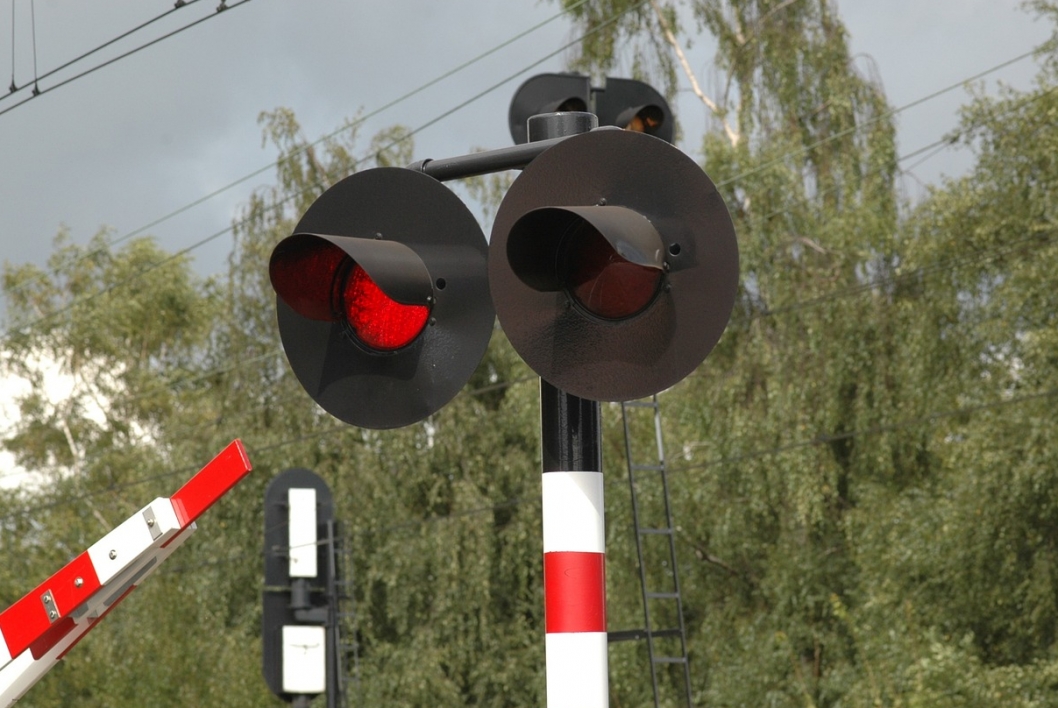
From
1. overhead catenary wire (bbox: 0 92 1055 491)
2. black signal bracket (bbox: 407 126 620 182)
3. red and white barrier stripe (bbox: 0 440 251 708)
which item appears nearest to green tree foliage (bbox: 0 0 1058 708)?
overhead catenary wire (bbox: 0 92 1055 491)

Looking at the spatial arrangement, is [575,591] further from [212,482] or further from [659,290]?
[212,482]

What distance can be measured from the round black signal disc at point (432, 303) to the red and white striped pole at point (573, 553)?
21 centimetres

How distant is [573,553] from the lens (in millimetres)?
2918

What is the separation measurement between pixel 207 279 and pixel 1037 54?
27.8 m

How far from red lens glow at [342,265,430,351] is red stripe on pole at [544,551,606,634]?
20.3 inches

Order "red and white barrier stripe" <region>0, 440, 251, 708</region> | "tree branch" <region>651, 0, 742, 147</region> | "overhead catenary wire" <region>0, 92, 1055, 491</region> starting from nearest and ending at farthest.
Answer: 1. "red and white barrier stripe" <region>0, 440, 251, 708</region>
2. "overhead catenary wire" <region>0, 92, 1055, 491</region>
3. "tree branch" <region>651, 0, 742, 147</region>

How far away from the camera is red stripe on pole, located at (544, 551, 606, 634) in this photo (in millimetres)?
2879

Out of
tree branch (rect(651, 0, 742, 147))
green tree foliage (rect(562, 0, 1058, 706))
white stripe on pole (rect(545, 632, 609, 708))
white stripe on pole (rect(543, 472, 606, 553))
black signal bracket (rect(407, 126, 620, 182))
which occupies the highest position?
tree branch (rect(651, 0, 742, 147))

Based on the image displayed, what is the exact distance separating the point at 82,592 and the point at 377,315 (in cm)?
204

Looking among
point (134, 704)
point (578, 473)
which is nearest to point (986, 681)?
point (134, 704)

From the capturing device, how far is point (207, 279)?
41406mm

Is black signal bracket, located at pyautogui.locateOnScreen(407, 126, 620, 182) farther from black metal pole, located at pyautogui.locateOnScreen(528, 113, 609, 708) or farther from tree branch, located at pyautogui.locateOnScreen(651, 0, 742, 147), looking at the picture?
tree branch, located at pyautogui.locateOnScreen(651, 0, 742, 147)

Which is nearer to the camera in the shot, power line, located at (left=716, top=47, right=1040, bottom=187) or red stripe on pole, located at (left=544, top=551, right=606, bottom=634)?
red stripe on pole, located at (left=544, top=551, right=606, bottom=634)

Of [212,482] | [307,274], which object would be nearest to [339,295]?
[307,274]
